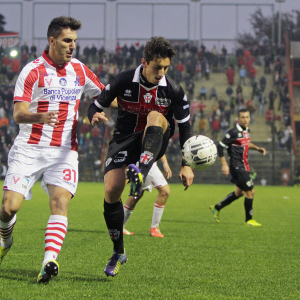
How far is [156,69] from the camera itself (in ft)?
14.3

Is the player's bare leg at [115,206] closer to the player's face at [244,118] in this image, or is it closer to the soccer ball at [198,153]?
the soccer ball at [198,153]

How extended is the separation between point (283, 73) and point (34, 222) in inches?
1030

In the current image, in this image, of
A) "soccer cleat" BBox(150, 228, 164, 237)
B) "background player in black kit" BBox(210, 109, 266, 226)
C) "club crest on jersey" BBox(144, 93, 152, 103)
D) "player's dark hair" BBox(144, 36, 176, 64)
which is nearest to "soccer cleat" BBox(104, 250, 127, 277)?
"club crest on jersey" BBox(144, 93, 152, 103)

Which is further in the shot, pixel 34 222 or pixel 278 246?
pixel 34 222

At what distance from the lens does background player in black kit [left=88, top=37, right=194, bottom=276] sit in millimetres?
4348

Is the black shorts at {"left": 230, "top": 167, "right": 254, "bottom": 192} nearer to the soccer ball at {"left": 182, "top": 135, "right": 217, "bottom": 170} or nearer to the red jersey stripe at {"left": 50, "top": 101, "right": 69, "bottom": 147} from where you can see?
the soccer ball at {"left": 182, "top": 135, "right": 217, "bottom": 170}

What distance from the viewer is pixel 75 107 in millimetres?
4699

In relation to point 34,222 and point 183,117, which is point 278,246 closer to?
point 183,117

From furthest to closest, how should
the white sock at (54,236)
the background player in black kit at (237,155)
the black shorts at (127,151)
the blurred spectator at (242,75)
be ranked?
1. the blurred spectator at (242,75)
2. the background player in black kit at (237,155)
3. the black shorts at (127,151)
4. the white sock at (54,236)

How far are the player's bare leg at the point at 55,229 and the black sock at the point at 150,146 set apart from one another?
78cm

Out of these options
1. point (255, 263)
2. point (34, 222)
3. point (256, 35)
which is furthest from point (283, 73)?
point (255, 263)

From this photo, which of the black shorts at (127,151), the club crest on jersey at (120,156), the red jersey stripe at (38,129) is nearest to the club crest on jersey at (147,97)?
the black shorts at (127,151)

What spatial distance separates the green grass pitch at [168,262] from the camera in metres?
3.87

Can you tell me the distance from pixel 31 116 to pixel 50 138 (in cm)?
48
